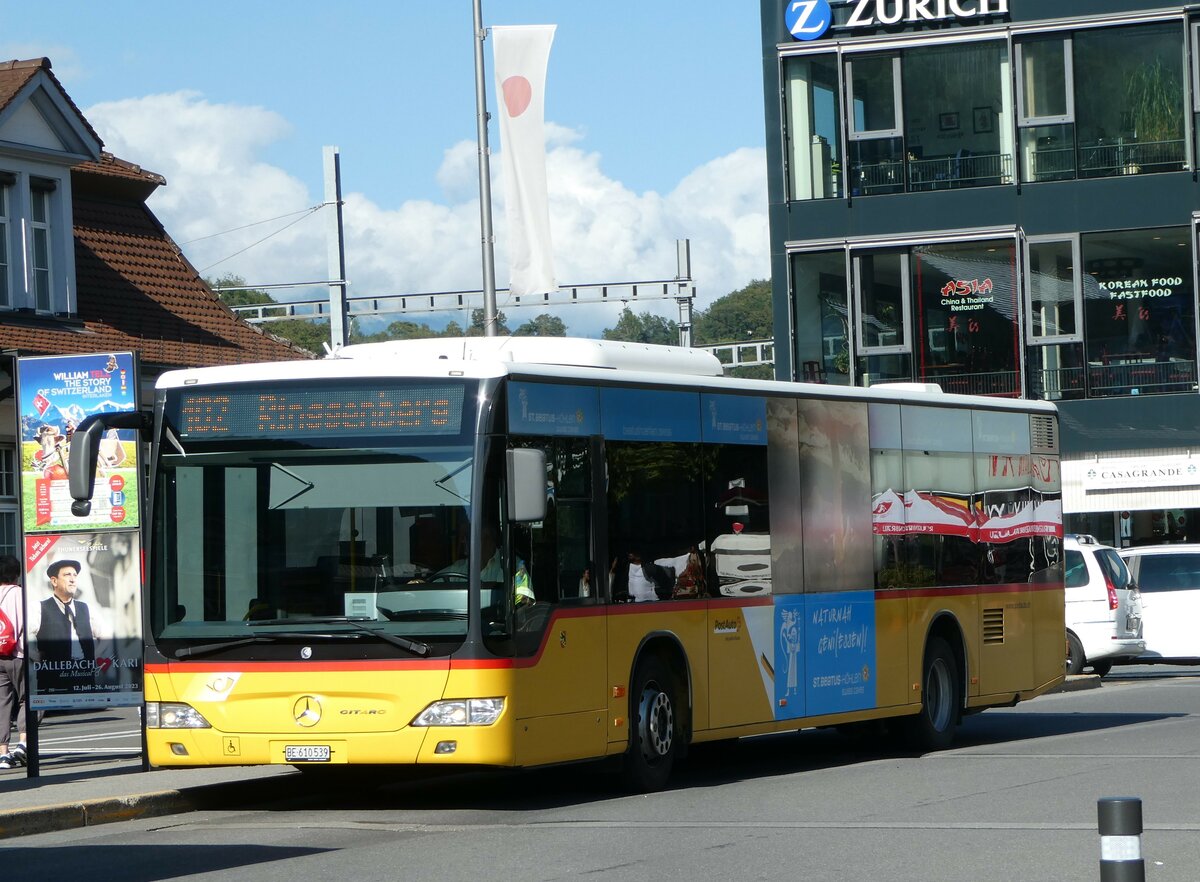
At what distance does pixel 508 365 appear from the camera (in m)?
12.5

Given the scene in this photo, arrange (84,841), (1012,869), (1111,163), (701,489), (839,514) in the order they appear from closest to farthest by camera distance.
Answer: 1. (1012,869)
2. (84,841)
3. (701,489)
4. (839,514)
5. (1111,163)

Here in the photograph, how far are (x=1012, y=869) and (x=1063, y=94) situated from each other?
28.9 meters

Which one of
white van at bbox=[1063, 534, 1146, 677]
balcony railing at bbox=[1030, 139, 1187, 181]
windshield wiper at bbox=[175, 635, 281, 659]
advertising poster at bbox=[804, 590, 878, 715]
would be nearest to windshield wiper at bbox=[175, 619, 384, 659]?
windshield wiper at bbox=[175, 635, 281, 659]

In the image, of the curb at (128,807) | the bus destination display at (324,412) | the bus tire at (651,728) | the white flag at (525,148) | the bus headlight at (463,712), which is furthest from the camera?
the white flag at (525,148)

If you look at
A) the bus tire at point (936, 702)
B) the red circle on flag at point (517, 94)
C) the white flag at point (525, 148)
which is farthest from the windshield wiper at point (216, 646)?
the red circle on flag at point (517, 94)

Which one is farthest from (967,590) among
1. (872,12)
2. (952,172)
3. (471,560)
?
(872,12)

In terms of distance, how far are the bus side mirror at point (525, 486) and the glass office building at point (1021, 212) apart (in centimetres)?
2513

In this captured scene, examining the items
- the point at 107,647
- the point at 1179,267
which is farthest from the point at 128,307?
the point at 1179,267

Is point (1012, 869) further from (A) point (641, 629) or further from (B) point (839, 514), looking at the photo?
(B) point (839, 514)

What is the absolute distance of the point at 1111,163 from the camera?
3631cm

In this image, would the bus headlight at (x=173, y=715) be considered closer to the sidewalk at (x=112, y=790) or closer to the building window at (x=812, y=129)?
the sidewalk at (x=112, y=790)

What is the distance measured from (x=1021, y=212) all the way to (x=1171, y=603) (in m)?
11.5

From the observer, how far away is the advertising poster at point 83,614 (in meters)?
15.2

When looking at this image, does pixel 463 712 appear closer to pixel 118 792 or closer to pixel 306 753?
pixel 306 753
